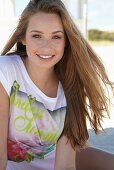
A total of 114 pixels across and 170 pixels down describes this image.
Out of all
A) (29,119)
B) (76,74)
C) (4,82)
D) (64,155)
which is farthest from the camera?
(76,74)

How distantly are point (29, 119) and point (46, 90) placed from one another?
255mm

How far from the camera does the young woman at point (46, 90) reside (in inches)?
74.4

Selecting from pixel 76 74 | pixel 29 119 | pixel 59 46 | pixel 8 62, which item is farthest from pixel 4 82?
pixel 76 74

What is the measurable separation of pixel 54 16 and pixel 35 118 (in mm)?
658

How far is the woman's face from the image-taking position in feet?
6.20

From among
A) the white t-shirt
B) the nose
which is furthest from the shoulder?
the nose

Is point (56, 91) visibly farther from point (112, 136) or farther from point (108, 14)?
point (108, 14)

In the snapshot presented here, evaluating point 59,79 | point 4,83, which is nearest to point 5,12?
point 59,79

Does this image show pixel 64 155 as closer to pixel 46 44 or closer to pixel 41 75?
pixel 41 75

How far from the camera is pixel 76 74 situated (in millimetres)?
2174

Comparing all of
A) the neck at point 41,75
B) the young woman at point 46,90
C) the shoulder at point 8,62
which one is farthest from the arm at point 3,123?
the neck at point 41,75

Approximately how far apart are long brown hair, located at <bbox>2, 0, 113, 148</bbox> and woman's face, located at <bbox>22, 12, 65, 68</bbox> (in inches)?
2.0

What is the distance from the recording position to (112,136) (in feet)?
10.8

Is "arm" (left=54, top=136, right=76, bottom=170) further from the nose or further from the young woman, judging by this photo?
the nose
